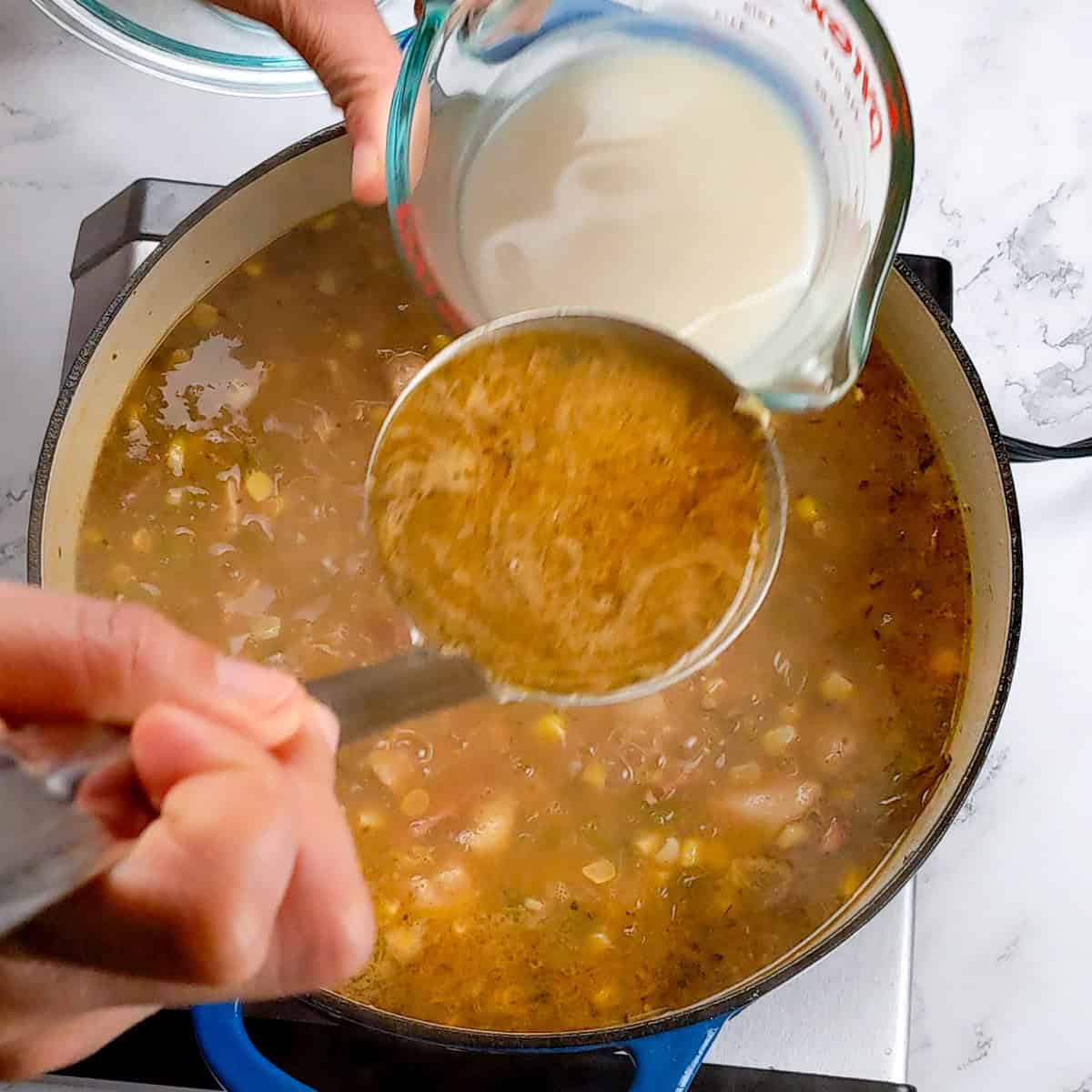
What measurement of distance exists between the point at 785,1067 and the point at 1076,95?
1.02m

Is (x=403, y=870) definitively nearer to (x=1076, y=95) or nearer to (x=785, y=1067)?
(x=785, y=1067)

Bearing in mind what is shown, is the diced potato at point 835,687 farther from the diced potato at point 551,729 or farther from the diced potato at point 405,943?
the diced potato at point 405,943

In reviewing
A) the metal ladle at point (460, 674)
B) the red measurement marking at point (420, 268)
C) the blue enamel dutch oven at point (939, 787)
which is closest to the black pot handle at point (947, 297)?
the blue enamel dutch oven at point (939, 787)

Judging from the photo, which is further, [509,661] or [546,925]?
[546,925]

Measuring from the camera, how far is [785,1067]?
1.03 meters

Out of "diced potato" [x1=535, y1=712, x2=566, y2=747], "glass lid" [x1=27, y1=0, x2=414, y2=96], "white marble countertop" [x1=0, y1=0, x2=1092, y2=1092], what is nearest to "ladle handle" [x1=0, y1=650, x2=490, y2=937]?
"diced potato" [x1=535, y1=712, x2=566, y2=747]

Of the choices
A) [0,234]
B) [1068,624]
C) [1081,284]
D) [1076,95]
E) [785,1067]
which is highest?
[0,234]

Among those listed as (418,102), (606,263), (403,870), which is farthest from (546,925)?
(418,102)

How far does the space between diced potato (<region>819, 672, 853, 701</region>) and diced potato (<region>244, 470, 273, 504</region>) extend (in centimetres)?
52

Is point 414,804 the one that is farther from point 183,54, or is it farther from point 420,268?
point 183,54

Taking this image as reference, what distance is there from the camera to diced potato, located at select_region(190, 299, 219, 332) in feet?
3.57

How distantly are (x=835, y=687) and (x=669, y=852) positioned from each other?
204 millimetres

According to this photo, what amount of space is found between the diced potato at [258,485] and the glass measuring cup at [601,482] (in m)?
0.22

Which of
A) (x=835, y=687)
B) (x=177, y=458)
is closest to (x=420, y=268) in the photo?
(x=177, y=458)
